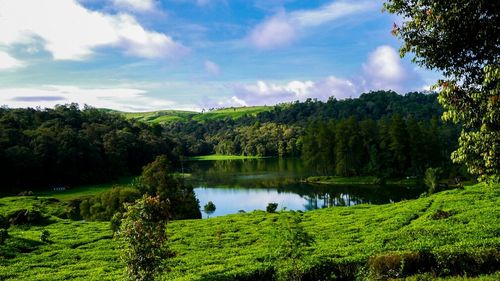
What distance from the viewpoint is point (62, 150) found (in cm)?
11738

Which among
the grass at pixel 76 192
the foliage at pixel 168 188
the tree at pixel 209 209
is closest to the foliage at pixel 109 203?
the foliage at pixel 168 188

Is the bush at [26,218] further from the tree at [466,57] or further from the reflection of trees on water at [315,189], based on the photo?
the tree at [466,57]

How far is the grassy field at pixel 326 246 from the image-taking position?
20.6 metres

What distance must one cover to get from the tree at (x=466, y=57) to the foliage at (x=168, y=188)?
4810cm

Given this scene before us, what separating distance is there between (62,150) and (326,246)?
351 feet

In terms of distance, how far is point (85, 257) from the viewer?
35.1 m

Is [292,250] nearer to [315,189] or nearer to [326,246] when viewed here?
[326,246]

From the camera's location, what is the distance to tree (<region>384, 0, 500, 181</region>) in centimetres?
1352

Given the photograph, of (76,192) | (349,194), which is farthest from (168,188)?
(76,192)

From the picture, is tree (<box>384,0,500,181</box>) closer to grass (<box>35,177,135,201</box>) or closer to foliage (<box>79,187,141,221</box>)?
foliage (<box>79,187,141,221</box>)

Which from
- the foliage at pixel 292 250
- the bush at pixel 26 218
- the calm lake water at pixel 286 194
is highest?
the foliage at pixel 292 250

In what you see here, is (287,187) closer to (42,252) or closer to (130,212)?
(42,252)

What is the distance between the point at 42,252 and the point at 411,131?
312ft

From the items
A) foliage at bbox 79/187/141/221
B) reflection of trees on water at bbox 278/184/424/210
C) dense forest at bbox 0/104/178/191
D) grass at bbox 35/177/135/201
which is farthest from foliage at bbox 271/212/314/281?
dense forest at bbox 0/104/178/191
